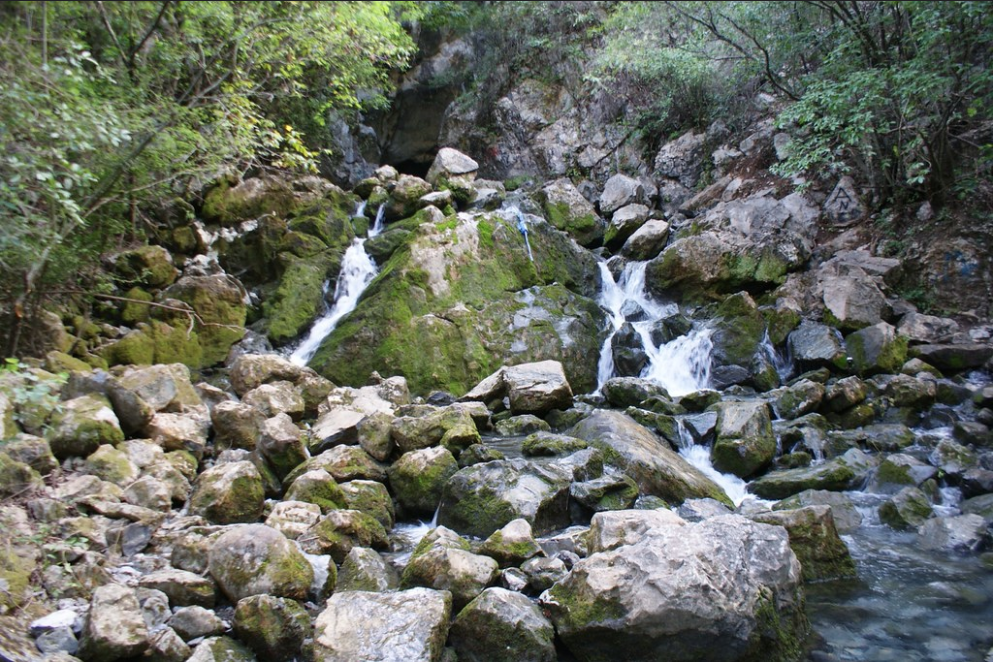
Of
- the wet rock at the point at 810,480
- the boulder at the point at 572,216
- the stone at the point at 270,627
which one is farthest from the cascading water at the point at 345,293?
the wet rock at the point at 810,480

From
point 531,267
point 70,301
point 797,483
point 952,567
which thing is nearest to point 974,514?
point 952,567

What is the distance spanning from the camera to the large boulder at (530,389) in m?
8.53

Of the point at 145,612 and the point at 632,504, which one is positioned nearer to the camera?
the point at 145,612

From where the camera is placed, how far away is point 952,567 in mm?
4828

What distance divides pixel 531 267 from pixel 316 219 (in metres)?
4.66

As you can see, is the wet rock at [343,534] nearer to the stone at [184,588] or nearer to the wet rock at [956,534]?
the stone at [184,588]

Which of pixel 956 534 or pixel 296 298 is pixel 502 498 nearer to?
pixel 956 534

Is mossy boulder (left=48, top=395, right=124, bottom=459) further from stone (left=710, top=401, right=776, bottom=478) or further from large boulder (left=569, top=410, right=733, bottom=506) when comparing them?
stone (left=710, top=401, right=776, bottom=478)

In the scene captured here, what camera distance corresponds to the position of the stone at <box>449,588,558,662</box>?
137 inches

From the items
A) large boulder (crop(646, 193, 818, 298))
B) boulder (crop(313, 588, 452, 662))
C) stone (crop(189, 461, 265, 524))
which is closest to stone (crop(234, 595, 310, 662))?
boulder (crop(313, 588, 452, 662))

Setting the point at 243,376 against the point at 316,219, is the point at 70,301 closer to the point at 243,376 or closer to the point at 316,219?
the point at 243,376

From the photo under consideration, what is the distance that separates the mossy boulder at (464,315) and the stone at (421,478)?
3762mm

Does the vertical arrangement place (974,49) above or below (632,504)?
above

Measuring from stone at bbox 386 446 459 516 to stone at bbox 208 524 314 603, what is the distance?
1.76 m
